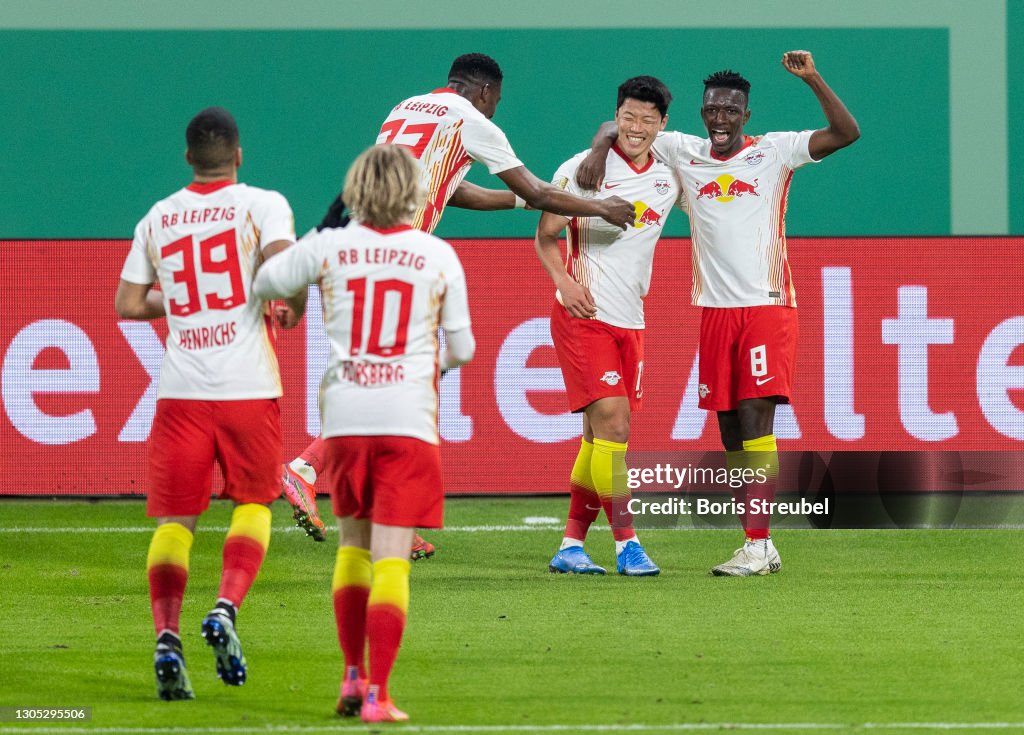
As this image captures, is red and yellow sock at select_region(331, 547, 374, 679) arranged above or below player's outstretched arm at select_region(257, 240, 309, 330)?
below

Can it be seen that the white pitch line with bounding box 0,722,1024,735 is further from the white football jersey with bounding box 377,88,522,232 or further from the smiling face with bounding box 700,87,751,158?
the smiling face with bounding box 700,87,751,158

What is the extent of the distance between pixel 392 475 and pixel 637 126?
357 cm

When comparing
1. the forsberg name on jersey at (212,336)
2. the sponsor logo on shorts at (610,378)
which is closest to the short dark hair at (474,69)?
the sponsor logo on shorts at (610,378)

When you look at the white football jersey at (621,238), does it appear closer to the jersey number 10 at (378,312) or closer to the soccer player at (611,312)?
the soccer player at (611,312)

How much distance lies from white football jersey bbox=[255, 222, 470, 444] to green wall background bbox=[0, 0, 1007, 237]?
29.4ft

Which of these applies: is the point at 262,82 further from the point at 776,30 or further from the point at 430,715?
the point at 430,715

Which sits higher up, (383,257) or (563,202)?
(563,202)

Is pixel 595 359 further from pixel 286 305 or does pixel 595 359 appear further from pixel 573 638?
pixel 286 305

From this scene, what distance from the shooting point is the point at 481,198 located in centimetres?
841

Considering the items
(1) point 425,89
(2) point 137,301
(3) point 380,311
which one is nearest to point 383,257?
(3) point 380,311

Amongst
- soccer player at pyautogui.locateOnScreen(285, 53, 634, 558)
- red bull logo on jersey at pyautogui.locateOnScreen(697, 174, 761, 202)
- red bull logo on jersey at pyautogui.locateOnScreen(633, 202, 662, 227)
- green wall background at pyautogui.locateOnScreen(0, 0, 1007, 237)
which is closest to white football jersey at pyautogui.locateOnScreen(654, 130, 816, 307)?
red bull logo on jersey at pyautogui.locateOnScreen(697, 174, 761, 202)

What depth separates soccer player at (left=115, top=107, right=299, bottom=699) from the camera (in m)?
5.35

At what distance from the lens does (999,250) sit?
10594 mm

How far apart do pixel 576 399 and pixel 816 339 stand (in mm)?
3055
